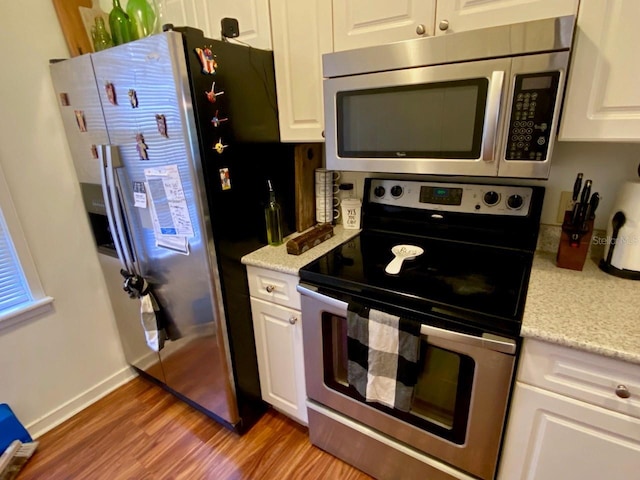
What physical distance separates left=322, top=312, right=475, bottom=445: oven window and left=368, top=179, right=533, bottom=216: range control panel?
2.07 ft

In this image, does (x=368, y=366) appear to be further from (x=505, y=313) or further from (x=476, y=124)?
(x=476, y=124)

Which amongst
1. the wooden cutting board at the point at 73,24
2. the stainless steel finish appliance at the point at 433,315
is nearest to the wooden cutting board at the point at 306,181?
the stainless steel finish appliance at the point at 433,315

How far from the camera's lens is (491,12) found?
1.01m

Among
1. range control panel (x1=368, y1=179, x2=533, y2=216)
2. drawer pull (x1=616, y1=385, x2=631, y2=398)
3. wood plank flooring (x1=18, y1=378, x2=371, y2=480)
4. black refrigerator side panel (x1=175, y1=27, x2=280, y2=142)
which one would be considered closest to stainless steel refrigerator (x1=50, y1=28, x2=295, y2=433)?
black refrigerator side panel (x1=175, y1=27, x2=280, y2=142)

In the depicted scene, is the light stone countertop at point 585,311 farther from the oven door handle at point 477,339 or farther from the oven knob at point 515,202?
the oven knob at point 515,202

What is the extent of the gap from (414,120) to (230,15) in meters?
0.91

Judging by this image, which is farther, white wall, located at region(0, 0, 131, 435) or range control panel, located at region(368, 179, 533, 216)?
white wall, located at region(0, 0, 131, 435)

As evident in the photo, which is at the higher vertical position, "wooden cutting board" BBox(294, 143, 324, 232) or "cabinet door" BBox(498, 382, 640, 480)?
"wooden cutting board" BBox(294, 143, 324, 232)

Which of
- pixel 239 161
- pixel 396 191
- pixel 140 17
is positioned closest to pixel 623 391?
pixel 396 191

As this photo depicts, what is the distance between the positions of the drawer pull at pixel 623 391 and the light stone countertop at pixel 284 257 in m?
0.98

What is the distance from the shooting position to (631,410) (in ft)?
2.83

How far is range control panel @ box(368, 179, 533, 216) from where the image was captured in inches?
53.6

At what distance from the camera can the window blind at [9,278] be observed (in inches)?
62.1

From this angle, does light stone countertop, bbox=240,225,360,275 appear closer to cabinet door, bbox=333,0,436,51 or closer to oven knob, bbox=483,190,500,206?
oven knob, bbox=483,190,500,206
